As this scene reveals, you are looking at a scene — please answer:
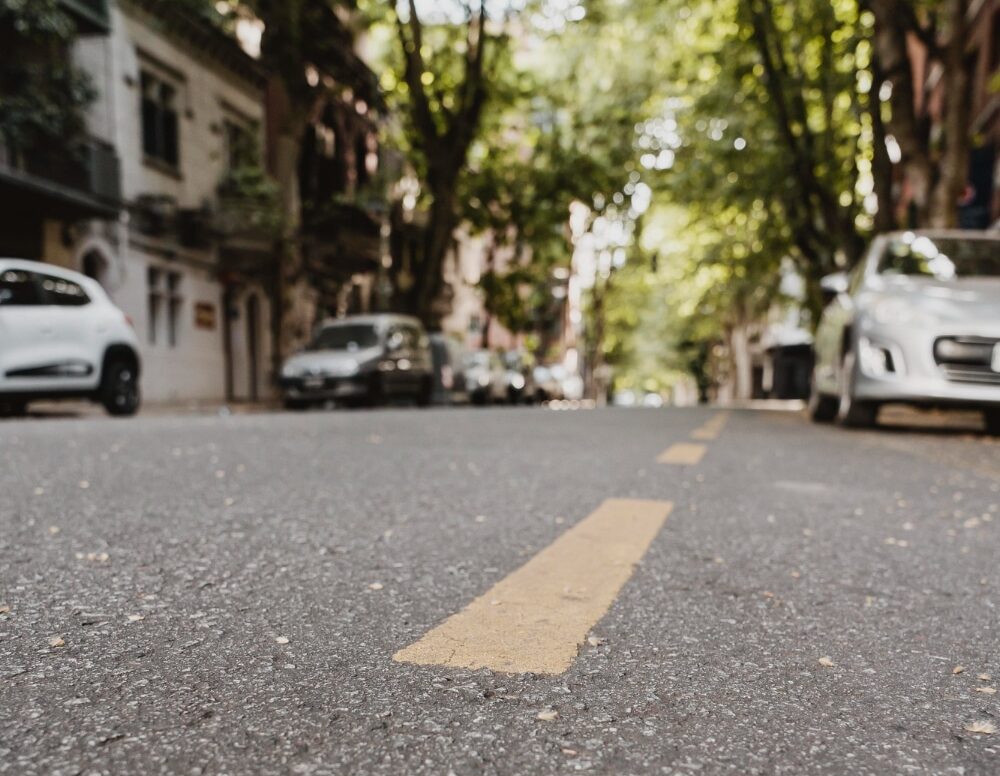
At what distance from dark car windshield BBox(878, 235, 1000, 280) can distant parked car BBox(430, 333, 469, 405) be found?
561 inches

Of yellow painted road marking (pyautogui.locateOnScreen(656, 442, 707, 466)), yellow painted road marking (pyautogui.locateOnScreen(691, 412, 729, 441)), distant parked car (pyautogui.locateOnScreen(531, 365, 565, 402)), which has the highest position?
yellow painted road marking (pyautogui.locateOnScreen(656, 442, 707, 466))

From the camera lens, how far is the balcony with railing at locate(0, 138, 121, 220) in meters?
15.8

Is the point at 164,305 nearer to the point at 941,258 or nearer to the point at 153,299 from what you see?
the point at 153,299

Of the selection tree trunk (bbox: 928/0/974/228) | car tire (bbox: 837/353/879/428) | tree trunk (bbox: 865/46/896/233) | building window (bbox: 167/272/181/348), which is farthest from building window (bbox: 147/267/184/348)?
car tire (bbox: 837/353/879/428)

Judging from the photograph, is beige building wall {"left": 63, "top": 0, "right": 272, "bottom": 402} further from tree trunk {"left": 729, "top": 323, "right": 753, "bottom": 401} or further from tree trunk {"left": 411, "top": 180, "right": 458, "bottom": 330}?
tree trunk {"left": 729, "top": 323, "right": 753, "bottom": 401}

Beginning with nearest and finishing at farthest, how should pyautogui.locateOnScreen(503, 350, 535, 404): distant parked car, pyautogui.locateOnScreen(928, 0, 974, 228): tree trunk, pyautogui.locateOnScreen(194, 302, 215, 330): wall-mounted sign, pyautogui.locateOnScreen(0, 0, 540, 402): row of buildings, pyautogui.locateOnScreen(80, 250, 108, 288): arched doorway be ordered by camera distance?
pyautogui.locateOnScreen(928, 0, 974, 228): tree trunk < pyautogui.locateOnScreen(0, 0, 540, 402): row of buildings < pyautogui.locateOnScreen(80, 250, 108, 288): arched doorway < pyautogui.locateOnScreen(194, 302, 215, 330): wall-mounted sign < pyautogui.locateOnScreen(503, 350, 535, 404): distant parked car

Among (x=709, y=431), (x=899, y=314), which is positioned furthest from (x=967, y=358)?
(x=709, y=431)

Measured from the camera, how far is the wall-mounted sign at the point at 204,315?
21594 millimetres

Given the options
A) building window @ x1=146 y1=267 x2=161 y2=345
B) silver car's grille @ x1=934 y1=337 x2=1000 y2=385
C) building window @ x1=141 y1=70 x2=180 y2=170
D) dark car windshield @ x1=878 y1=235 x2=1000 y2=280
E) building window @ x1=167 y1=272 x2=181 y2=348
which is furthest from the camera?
building window @ x1=167 y1=272 x2=181 y2=348

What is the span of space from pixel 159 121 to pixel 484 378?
997 centimetres

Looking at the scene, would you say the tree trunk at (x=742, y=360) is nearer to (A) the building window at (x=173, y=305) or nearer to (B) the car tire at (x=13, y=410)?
(A) the building window at (x=173, y=305)

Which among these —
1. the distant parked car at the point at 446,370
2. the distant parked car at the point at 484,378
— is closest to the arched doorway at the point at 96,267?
the distant parked car at the point at 446,370

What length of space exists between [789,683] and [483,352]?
2492 centimetres

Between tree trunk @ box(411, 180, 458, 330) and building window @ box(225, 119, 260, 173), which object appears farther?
building window @ box(225, 119, 260, 173)
